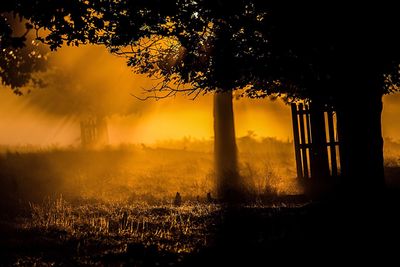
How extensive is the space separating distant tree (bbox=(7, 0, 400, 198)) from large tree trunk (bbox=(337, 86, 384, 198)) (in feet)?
0.06

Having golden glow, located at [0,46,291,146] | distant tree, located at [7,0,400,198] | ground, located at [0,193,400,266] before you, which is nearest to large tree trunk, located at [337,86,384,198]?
distant tree, located at [7,0,400,198]

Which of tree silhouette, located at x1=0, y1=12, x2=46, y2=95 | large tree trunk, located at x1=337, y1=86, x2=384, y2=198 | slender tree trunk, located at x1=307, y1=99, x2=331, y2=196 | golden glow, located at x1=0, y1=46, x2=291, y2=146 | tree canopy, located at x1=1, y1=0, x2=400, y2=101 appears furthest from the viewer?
golden glow, located at x1=0, y1=46, x2=291, y2=146

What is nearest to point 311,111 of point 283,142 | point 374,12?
point 374,12

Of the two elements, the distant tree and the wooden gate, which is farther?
the wooden gate

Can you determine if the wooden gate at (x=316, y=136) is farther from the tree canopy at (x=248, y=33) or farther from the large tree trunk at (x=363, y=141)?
the large tree trunk at (x=363, y=141)

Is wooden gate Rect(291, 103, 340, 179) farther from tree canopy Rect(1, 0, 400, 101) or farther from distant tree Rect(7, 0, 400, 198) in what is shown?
distant tree Rect(7, 0, 400, 198)

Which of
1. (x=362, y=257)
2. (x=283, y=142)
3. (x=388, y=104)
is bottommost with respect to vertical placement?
(x=362, y=257)

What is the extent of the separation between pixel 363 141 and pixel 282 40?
256cm

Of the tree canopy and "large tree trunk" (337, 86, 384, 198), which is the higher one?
the tree canopy

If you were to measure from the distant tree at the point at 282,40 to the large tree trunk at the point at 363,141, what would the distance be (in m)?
0.02

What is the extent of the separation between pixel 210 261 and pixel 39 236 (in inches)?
149

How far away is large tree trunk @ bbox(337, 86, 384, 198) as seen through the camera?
1029 centimetres

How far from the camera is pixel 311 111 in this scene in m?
16.5

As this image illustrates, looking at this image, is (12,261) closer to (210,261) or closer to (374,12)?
(210,261)
